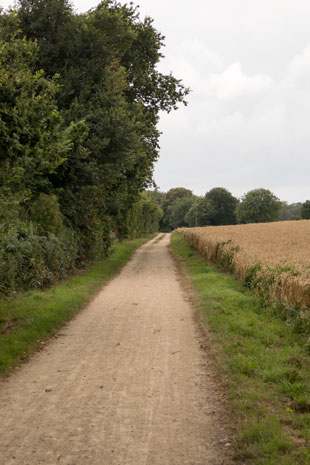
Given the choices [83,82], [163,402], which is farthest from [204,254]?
[163,402]

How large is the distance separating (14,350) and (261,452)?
5.40 metres

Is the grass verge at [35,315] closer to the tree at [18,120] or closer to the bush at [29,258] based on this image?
the bush at [29,258]

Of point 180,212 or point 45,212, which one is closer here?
point 45,212

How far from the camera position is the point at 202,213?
116m

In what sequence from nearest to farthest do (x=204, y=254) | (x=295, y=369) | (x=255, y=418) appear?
(x=255, y=418) < (x=295, y=369) < (x=204, y=254)

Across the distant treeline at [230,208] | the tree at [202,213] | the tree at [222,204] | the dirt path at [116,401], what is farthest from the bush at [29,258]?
the tree at [222,204]

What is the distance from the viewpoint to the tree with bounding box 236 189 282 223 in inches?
4749

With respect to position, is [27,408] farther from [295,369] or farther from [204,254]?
[204,254]

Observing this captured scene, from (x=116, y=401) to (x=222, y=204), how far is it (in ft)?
383

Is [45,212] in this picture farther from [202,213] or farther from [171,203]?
[171,203]

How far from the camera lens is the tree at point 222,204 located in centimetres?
12050

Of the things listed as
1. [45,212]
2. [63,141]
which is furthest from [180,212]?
[63,141]

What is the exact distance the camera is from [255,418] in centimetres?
530

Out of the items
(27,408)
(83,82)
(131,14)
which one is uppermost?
(131,14)
